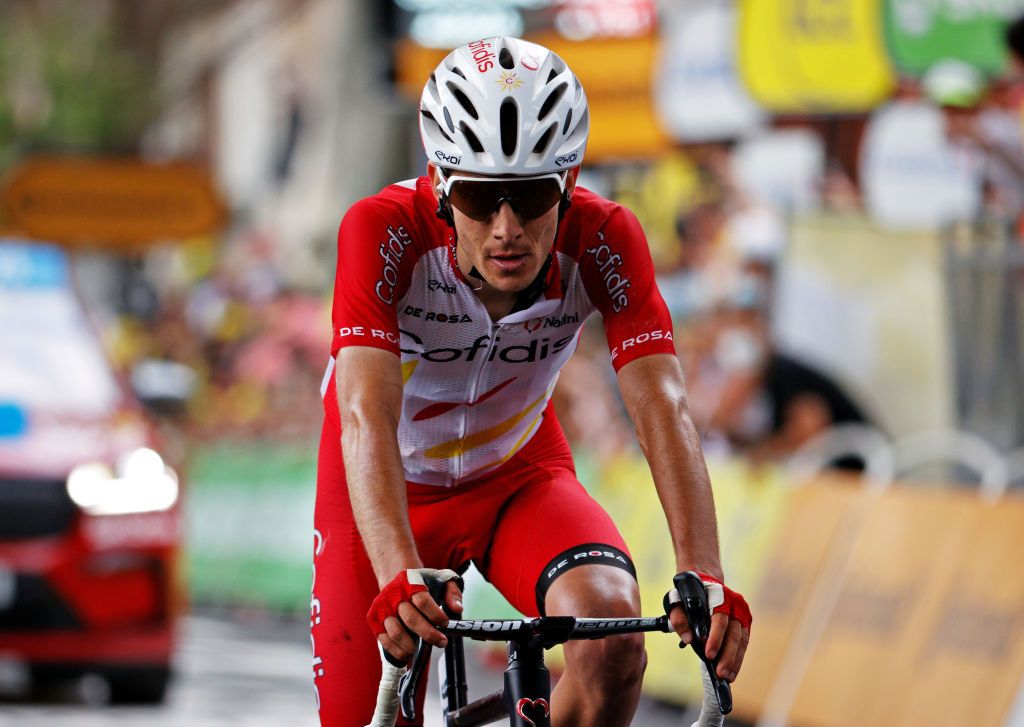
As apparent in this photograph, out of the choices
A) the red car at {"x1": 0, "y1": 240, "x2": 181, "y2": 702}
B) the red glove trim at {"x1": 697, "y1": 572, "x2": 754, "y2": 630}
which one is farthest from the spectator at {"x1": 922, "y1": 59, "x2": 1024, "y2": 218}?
the red glove trim at {"x1": 697, "y1": 572, "x2": 754, "y2": 630}

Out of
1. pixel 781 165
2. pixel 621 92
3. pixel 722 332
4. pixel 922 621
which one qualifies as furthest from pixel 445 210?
pixel 621 92

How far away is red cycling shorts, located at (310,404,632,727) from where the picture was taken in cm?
500

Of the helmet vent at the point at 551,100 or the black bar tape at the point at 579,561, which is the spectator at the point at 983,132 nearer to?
the black bar tape at the point at 579,561

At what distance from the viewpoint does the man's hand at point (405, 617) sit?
402 cm

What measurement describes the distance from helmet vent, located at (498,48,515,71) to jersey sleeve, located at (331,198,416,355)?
0.50 m

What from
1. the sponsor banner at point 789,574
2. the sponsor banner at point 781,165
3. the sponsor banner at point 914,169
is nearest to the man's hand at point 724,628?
the sponsor banner at point 789,574

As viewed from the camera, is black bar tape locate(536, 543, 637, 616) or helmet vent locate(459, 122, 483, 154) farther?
black bar tape locate(536, 543, 637, 616)

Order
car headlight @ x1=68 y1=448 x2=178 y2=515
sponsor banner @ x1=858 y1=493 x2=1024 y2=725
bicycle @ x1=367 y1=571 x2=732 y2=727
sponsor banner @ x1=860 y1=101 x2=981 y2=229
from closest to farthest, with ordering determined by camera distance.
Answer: bicycle @ x1=367 y1=571 x2=732 y2=727 → sponsor banner @ x1=858 y1=493 x2=1024 y2=725 → car headlight @ x1=68 y1=448 x2=178 y2=515 → sponsor banner @ x1=860 y1=101 x2=981 y2=229

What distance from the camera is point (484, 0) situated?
16531mm

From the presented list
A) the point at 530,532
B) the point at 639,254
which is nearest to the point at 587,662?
the point at 530,532

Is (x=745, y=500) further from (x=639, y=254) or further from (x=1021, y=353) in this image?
(x=639, y=254)

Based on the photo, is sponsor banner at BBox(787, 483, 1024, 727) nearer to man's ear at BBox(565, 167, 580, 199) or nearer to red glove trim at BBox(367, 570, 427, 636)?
man's ear at BBox(565, 167, 580, 199)

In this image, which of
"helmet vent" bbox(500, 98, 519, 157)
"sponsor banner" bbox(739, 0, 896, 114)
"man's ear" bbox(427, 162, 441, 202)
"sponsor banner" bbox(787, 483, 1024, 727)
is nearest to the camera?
"helmet vent" bbox(500, 98, 519, 157)

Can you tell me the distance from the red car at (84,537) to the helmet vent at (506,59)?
18.7ft
